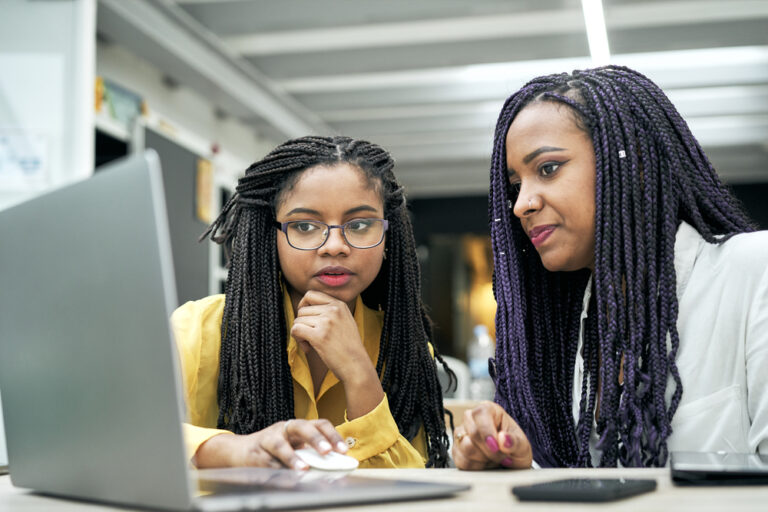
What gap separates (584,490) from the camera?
0.72 meters

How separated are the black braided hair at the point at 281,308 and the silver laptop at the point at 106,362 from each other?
65 cm

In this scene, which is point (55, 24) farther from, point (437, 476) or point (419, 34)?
point (437, 476)

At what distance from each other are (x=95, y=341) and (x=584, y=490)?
0.49 meters

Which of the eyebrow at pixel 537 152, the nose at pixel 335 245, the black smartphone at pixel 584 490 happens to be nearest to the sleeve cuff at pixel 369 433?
the nose at pixel 335 245

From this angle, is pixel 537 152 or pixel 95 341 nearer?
pixel 95 341

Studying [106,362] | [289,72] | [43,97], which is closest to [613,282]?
[106,362]

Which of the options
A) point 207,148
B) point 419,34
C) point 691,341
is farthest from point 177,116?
point 691,341

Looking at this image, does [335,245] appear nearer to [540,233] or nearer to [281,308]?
[281,308]

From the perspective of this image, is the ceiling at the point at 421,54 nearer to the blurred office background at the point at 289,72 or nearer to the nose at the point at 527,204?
the blurred office background at the point at 289,72

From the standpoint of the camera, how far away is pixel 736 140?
22.7ft

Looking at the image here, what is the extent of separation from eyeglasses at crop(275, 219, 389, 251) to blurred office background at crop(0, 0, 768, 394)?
189cm

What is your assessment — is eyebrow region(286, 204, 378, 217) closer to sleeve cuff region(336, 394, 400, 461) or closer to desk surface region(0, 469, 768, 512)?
sleeve cuff region(336, 394, 400, 461)

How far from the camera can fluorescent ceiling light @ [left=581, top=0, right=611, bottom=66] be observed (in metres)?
4.31

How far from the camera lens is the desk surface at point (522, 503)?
0.69 m
